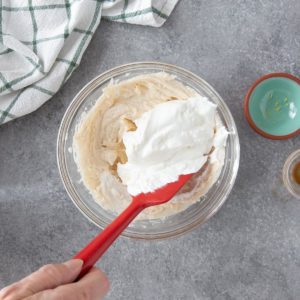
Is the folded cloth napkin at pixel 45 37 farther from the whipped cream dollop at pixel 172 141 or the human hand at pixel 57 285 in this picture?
the human hand at pixel 57 285

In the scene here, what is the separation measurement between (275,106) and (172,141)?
14.2 inches

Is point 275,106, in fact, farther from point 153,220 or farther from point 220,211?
point 153,220

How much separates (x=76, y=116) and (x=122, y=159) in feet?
0.56

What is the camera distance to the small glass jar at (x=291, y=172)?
4.63ft

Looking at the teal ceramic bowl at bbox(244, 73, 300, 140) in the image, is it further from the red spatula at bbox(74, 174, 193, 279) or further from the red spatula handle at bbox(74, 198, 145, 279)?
the red spatula handle at bbox(74, 198, 145, 279)

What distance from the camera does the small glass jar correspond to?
4.63ft

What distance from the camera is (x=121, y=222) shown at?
120cm

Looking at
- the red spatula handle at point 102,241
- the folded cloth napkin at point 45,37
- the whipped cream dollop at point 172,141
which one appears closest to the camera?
the red spatula handle at point 102,241

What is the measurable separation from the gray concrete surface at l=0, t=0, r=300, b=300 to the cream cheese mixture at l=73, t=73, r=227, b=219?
0.10m

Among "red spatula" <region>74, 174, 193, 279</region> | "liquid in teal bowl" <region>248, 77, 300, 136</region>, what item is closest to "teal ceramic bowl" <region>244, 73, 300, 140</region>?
"liquid in teal bowl" <region>248, 77, 300, 136</region>

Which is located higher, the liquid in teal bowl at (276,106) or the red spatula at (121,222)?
the liquid in teal bowl at (276,106)

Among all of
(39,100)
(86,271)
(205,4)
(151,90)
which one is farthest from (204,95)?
(86,271)

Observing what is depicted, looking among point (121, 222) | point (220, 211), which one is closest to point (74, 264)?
point (121, 222)

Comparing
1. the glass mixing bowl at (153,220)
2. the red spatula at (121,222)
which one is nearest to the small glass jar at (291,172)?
the glass mixing bowl at (153,220)
